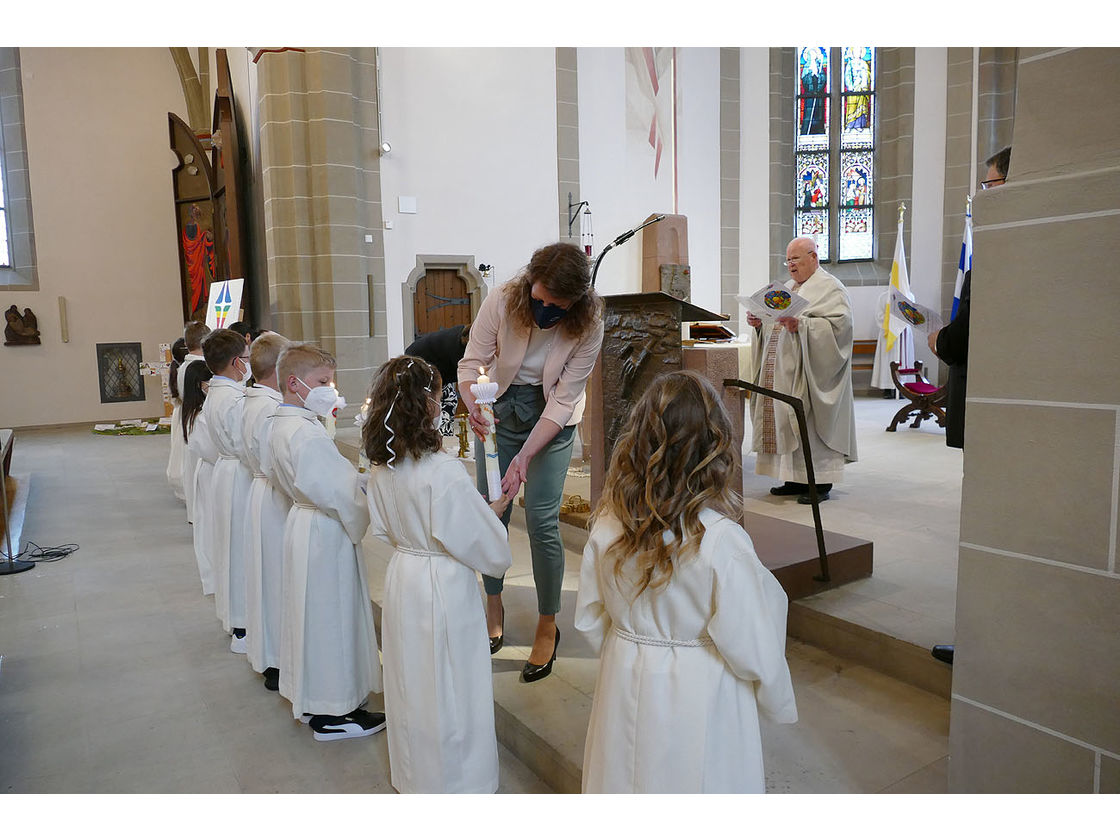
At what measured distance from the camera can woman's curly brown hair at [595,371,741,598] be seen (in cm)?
175

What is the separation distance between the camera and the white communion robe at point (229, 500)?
4.00 metres

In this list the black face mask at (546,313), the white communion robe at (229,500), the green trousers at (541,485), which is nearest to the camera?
the black face mask at (546,313)

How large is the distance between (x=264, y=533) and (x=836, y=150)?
12.8 metres

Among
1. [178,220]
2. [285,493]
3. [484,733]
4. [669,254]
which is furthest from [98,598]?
[178,220]

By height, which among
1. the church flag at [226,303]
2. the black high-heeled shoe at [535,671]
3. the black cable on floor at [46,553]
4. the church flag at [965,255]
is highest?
the church flag at [965,255]

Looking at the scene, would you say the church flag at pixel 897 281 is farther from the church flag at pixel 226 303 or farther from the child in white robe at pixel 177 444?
the child in white robe at pixel 177 444

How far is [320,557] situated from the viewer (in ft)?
9.89

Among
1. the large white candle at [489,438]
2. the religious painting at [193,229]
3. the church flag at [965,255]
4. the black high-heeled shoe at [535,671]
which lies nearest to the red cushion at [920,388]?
the church flag at [965,255]

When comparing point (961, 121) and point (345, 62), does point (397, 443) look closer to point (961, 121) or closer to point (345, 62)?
point (345, 62)

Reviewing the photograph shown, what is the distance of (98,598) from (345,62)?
7.00 metres

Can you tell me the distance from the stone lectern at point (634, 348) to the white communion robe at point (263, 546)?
1442mm

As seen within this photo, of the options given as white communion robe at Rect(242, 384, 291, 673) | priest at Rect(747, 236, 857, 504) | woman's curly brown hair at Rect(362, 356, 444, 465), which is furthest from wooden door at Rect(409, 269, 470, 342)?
woman's curly brown hair at Rect(362, 356, 444, 465)

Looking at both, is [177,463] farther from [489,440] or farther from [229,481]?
[489,440]

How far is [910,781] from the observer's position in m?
2.38
